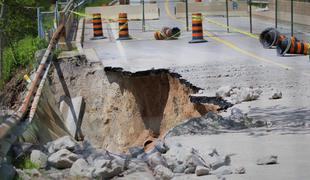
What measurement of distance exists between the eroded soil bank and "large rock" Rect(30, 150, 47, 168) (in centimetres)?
684

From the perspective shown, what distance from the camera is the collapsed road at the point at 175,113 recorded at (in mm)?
8359

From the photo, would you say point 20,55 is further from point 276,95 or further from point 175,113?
point 276,95

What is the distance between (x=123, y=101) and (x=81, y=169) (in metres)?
9.19

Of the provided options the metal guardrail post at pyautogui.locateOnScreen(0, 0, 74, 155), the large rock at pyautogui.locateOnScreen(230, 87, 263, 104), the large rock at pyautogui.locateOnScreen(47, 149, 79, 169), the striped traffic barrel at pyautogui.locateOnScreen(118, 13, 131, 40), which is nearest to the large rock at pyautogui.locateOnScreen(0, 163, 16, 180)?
the metal guardrail post at pyautogui.locateOnScreen(0, 0, 74, 155)

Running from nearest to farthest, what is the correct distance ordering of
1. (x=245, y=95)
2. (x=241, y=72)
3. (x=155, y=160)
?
1. (x=155, y=160)
2. (x=245, y=95)
3. (x=241, y=72)

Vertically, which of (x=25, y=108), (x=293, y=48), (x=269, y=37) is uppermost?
(x=269, y=37)

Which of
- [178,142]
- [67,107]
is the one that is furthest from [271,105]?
[67,107]

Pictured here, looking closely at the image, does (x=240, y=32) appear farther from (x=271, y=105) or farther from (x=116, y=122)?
(x=271, y=105)

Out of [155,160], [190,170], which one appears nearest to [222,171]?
[190,170]

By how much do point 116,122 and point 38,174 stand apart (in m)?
9.14

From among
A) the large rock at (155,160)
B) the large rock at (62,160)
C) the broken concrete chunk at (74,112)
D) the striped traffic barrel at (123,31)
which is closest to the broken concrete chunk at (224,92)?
the large rock at (155,160)

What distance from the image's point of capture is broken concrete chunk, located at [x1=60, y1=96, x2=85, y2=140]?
1750cm

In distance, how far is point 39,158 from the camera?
884 cm

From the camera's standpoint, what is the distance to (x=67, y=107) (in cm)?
1797
